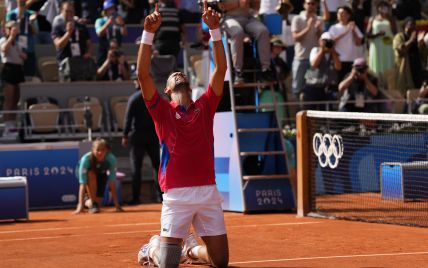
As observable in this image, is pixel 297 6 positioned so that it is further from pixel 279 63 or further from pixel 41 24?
pixel 41 24

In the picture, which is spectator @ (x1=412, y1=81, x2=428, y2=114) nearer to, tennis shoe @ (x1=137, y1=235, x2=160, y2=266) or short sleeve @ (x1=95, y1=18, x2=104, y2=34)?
short sleeve @ (x1=95, y1=18, x2=104, y2=34)

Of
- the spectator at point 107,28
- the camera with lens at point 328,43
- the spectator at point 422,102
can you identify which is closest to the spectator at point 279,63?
the camera with lens at point 328,43

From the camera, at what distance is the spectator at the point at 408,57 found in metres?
23.1

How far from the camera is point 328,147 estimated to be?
16531mm

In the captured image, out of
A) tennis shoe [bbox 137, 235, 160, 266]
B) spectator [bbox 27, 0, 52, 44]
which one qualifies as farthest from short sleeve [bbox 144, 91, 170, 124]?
spectator [bbox 27, 0, 52, 44]

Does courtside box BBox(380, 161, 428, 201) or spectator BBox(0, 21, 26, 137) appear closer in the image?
courtside box BBox(380, 161, 428, 201)

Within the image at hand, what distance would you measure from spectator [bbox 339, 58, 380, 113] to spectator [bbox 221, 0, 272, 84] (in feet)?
11.9

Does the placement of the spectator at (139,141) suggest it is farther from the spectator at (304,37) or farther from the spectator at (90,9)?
the spectator at (90,9)

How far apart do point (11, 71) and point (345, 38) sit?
6.98 metres

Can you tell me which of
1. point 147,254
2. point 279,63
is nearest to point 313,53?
point 279,63

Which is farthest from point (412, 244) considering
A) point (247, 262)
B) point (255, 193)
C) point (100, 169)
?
point (100, 169)

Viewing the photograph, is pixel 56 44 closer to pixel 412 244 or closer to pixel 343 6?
pixel 343 6

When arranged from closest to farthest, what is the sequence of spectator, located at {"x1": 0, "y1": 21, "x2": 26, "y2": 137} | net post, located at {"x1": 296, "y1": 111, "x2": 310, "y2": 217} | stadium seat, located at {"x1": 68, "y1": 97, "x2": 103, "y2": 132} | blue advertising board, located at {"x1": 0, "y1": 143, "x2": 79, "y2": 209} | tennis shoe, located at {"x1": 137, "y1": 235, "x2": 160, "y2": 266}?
tennis shoe, located at {"x1": 137, "y1": 235, "x2": 160, "y2": 266} → net post, located at {"x1": 296, "y1": 111, "x2": 310, "y2": 217} → blue advertising board, located at {"x1": 0, "y1": 143, "x2": 79, "y2": 209} → spectator, located at {"x1": 0, "y1": 21, "x2": 26, "y2": 137} → stadium seat, located at {"x1": 68, "y1": 97, "x2": 103, "y2": 132}

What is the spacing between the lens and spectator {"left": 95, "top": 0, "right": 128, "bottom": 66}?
22703mm
